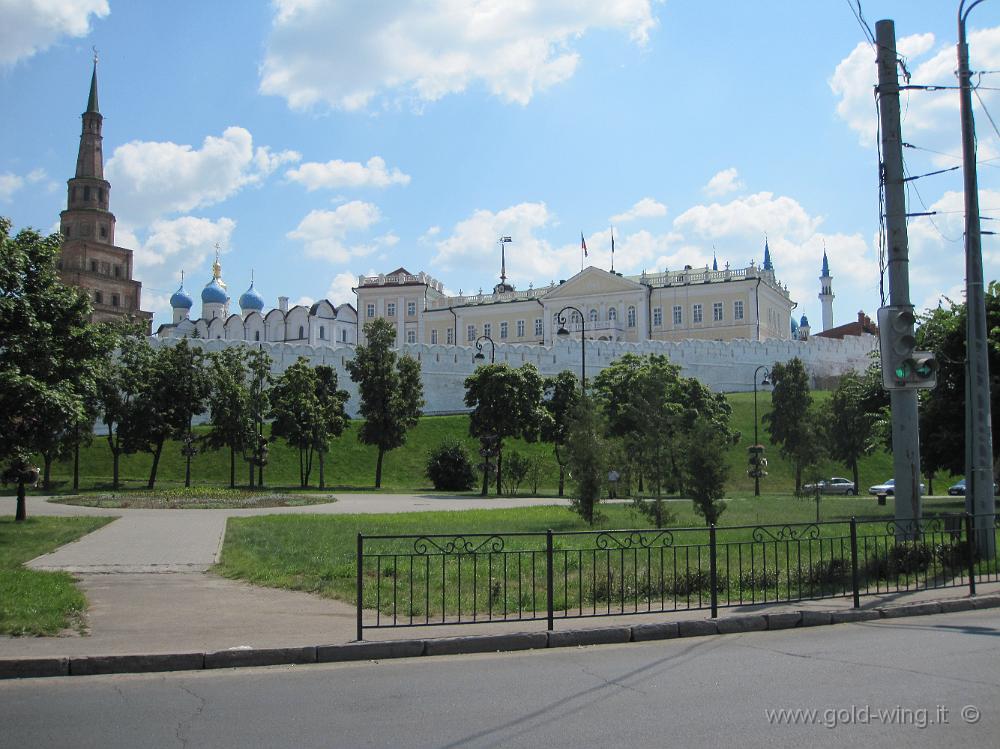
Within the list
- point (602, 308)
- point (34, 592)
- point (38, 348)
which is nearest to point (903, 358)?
point (34, 592)

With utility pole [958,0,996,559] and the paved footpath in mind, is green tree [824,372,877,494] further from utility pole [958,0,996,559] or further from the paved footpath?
the paved footpath

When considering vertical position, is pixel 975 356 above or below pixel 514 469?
above

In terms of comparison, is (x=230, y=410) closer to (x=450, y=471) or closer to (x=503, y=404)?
(x=450, y=471)

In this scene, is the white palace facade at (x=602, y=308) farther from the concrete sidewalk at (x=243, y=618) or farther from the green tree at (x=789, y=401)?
the concrete sidewalk at (x=243, y=618)

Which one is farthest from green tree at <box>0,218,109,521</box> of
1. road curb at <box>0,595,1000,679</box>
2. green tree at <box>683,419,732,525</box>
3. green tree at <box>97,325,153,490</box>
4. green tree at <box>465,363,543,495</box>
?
green tree at <box>465,363,543,495</box>

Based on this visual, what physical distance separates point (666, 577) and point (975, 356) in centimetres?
560

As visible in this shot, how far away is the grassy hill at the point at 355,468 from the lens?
42594mm

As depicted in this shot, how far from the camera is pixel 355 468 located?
152 feet

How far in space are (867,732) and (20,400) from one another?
16.2m

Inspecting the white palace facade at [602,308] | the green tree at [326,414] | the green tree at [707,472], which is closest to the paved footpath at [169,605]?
the green tree at [707,472]

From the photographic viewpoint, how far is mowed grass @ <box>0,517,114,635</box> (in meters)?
8.49

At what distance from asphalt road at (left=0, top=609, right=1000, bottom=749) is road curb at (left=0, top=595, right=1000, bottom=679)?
7.9 inches

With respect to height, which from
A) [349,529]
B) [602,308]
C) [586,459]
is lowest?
[349,529]

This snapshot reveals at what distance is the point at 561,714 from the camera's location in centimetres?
594
